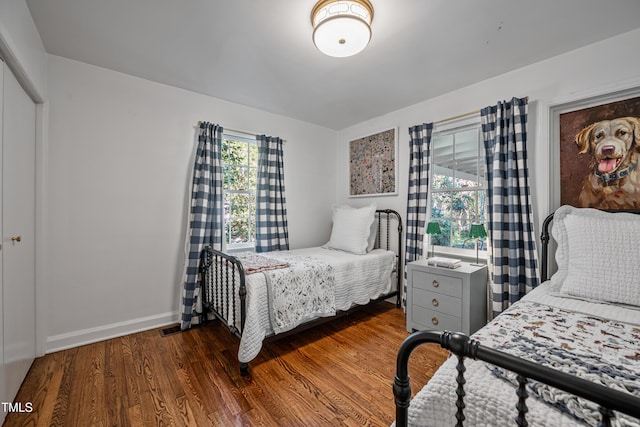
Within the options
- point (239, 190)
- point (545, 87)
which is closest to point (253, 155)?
point (239, 190)

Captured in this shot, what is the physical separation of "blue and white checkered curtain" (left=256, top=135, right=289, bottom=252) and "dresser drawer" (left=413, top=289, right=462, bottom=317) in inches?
64.3

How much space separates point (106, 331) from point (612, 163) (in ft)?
13.9

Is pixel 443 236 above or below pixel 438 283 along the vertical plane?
above

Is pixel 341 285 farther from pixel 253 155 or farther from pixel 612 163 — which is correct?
pixel 612 163

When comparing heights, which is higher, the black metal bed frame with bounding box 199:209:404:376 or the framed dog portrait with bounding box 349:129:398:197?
the framed dog portrait with bounding box 349:129:398:197

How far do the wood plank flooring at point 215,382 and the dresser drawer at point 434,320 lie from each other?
21cm

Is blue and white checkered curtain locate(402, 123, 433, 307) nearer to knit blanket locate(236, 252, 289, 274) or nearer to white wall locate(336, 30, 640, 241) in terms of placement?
white wall locate(336, 30, 640, 241)

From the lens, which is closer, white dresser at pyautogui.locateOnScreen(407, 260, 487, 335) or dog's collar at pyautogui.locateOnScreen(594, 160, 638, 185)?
dog's collar at pyautogui.locateOnScreen(594, 160, 638, 185)

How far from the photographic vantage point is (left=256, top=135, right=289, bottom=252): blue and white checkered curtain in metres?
3.29

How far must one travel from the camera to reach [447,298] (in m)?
2.39

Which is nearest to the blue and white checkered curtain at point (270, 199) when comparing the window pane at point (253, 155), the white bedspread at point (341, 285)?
the window pane at point (253, 155)

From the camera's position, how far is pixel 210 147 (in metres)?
2.84

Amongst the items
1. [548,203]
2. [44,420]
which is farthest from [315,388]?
[548,203]

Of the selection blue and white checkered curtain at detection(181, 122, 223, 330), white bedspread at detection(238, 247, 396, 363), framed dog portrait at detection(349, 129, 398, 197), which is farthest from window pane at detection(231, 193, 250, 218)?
framed dog portrait at detection(349, 129, 398, 197)
